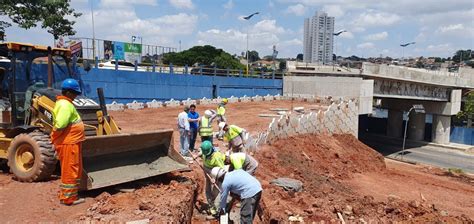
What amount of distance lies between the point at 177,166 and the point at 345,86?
24.8m

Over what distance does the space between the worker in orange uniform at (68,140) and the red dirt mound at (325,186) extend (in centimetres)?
386

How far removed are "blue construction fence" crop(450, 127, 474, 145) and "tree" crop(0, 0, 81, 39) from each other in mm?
37948

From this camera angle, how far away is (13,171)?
26.8 ft

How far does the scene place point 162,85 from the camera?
1138 inches

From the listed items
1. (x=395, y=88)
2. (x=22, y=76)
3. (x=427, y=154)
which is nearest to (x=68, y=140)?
(x=22, y=76)

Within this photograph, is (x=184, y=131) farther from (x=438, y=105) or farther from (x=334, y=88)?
(x=438, y=105)

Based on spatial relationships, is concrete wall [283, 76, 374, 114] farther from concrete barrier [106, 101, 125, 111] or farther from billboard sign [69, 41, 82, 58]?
billboard sign [69, 41, 82, 58]

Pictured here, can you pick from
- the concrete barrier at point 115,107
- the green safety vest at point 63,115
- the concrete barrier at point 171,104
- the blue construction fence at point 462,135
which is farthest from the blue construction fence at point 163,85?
the blue construction fence at point 462,135

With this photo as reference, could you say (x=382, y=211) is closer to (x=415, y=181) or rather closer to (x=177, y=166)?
(x=177, y=166)

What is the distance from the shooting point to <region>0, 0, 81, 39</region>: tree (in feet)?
67.2

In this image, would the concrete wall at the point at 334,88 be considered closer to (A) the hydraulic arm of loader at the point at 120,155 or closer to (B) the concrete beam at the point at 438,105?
(B) the concrete beam at the point at 438,105

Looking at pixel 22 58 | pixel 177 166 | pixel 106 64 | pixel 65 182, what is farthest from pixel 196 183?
pixel 106 64

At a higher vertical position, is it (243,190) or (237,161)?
(237,161)

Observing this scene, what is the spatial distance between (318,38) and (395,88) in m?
37.3
